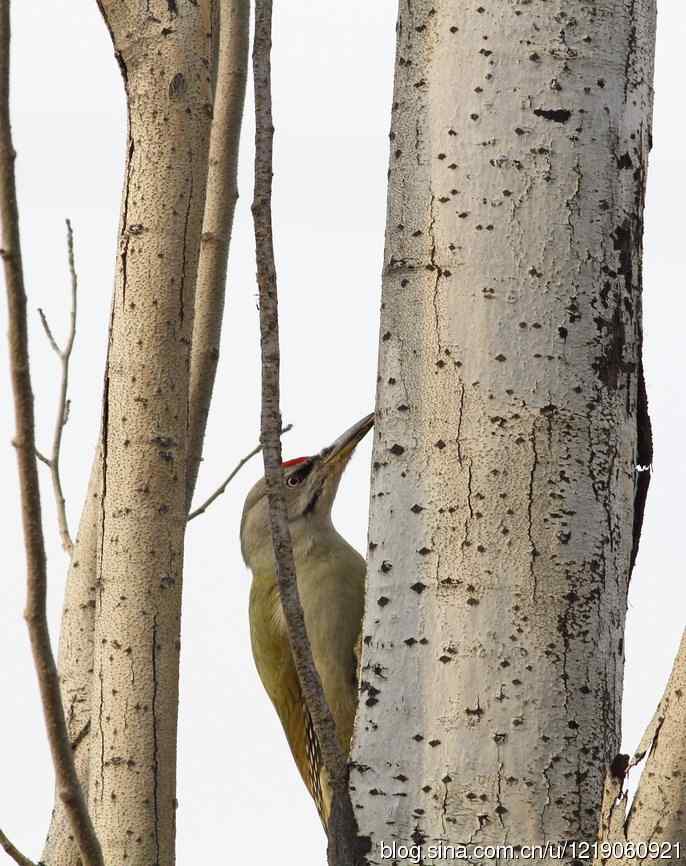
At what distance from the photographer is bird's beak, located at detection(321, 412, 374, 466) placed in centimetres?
443

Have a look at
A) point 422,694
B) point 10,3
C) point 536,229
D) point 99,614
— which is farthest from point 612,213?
point 99,614

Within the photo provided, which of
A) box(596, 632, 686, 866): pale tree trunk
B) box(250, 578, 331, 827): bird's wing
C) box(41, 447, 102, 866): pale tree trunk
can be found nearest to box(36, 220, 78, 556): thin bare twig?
box(41, 447, 102, 866): pale tree trunk

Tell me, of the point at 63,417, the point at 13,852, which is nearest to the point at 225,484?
the point at 63,417

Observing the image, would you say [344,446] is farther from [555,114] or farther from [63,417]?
[555,114]

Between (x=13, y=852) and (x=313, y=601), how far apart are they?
1.90m

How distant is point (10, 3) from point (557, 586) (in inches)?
40.8

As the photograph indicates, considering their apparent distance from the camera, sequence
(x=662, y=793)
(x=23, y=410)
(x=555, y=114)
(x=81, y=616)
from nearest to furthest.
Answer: (x=662, y=793)
(x=23, y=410)
(x=555, y=114)
(x=81, y=616)

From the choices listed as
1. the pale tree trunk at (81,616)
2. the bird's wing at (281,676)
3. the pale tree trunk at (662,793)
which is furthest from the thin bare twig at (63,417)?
the pale tree trunk at (662,793)

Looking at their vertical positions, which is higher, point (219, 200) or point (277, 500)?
point (219, 200)

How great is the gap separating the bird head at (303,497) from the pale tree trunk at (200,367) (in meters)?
1.44

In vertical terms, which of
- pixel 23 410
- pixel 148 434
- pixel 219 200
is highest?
pixel 219 200

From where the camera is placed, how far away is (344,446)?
455cm

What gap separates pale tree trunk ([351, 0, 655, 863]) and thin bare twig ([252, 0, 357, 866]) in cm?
4

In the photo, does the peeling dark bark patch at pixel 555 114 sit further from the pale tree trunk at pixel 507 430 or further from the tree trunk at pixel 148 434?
the tree trunk at pixel 148 434
